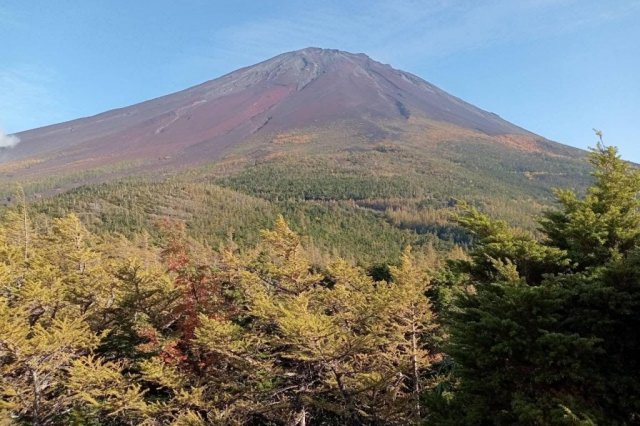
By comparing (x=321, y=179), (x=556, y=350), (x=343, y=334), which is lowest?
(x=321, y=179)

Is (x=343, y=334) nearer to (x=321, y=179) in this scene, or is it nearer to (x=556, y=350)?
(x=556, y=350)

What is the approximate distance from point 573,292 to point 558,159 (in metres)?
171

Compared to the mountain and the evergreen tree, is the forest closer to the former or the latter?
the evergreen tree

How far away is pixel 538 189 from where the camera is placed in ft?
427

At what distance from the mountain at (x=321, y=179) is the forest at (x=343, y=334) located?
21303 mm

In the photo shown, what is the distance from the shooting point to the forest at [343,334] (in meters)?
8.73

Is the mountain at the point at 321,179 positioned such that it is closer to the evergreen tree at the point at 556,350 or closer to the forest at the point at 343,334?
the forest at the point at 343,334

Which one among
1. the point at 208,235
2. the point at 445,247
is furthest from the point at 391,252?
the point at 208,235

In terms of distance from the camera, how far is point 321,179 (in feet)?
423

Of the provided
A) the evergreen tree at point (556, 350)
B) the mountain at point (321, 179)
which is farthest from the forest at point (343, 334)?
the mountain at point (321, 179)

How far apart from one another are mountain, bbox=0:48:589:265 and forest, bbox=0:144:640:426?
69.9 ft

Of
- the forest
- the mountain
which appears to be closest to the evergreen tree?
the forest

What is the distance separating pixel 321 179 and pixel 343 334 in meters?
115

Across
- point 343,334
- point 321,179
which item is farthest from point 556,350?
point 321,179
